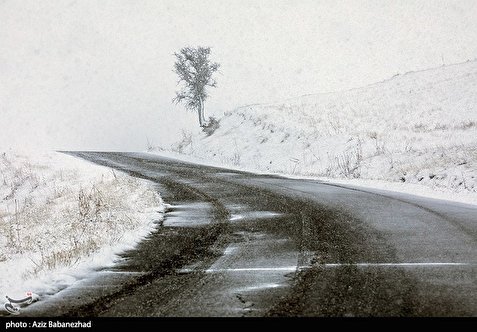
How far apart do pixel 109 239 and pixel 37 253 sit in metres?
1.20

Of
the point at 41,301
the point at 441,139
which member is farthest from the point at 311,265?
the point at 441,139

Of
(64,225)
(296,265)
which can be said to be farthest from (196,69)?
(296,265)

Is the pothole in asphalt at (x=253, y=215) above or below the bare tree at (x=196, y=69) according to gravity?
below

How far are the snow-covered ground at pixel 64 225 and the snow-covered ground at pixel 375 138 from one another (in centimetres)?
746

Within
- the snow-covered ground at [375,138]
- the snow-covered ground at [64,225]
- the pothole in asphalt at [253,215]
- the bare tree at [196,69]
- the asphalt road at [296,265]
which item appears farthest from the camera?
the bare tree at [196,69]

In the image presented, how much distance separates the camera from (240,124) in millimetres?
34875

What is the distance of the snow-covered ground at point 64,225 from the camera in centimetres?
564

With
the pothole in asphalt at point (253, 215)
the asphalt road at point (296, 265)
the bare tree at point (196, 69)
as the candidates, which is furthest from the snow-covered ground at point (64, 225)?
the bare tree at point (196, 69)

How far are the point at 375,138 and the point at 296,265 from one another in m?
17.7

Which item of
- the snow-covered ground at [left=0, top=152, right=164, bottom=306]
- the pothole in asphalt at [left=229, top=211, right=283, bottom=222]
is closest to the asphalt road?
the pothole in asphalt at [left=229, top=211, right=283, bottom=222]

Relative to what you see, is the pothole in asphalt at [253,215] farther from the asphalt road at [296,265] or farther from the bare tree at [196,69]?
the bare tree at [196,69]

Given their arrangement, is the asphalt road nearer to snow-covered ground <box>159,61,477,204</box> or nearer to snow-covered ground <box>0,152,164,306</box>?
snow-covered ground <box>0,152,164,306</box>
